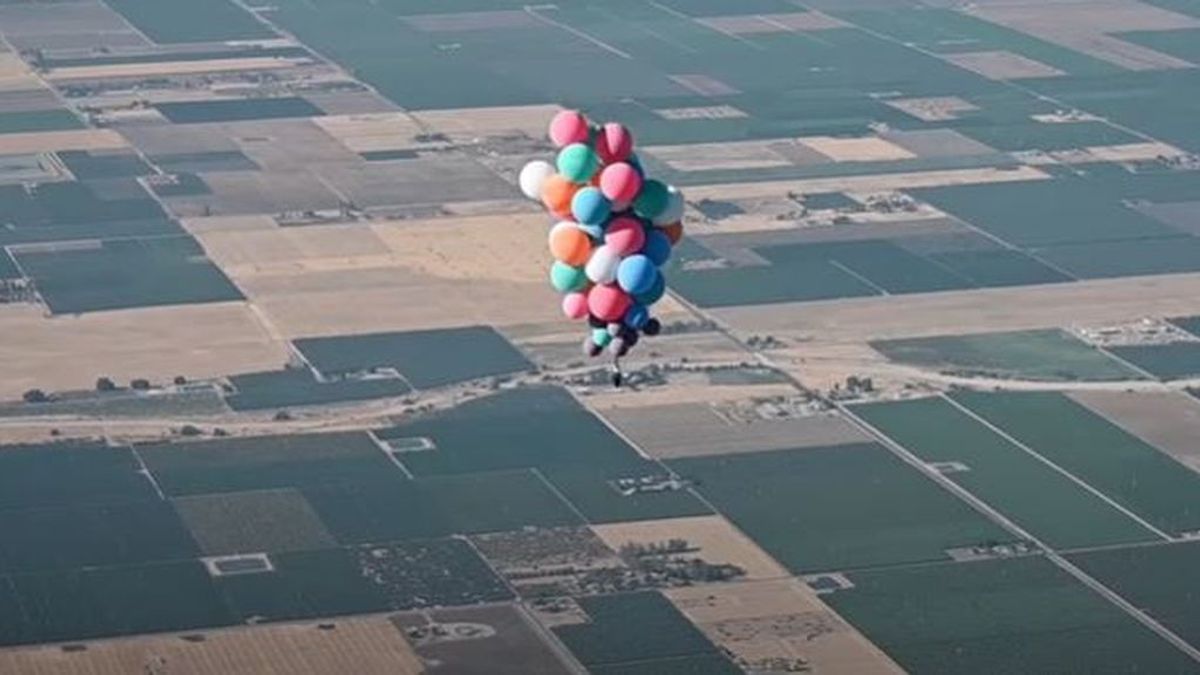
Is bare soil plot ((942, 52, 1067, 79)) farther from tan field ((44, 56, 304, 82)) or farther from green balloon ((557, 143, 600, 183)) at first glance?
green balloon ((557, 143, 600, 183))

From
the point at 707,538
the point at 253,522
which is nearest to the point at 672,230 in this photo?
the point at 707,538

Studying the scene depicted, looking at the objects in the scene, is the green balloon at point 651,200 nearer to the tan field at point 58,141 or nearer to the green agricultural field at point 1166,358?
the green agricultural field at point 1166,358

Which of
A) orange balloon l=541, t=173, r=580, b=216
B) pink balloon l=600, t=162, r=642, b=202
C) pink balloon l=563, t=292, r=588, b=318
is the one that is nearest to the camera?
pink balloon l=600, t=162, r=642, b=202

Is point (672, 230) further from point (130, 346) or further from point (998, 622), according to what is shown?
point (130, 346)

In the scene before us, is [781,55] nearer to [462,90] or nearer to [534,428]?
[462,90]

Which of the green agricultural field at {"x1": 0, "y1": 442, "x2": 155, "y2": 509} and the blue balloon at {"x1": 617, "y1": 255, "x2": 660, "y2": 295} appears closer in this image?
the blue balloon at {"x1": 617, "y1": 255, "x2": 660, "y2": 295}

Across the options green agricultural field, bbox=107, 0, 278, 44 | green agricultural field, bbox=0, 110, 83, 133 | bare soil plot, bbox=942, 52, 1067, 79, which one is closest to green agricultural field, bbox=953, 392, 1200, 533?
green agricultural field, bbox=0, 110, 83, 133

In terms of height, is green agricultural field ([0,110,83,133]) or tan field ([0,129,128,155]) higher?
tan field ([0,129,128,155])
